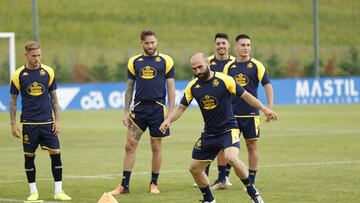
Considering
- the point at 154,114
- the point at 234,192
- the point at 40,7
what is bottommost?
the point at 234,192

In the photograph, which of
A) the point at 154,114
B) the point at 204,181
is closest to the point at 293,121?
the point at 154,114

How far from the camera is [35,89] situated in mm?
14648

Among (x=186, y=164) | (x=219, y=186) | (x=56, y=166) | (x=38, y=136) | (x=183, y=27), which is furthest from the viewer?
(x=183, y=27)

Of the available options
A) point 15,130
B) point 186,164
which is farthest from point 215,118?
point 186,164

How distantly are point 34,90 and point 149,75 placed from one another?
1954mm

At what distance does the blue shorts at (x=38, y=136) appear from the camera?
14719 mm

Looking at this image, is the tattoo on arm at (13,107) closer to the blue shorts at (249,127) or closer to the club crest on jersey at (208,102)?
the club crest on jersey at (208,102)

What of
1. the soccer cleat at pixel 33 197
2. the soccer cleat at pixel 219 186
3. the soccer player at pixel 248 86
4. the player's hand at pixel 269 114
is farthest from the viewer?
the soccer cleat at pixel 219 186

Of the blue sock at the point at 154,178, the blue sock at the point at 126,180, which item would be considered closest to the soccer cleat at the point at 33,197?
the blue sock at the point at 126,180

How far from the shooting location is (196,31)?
85.7m

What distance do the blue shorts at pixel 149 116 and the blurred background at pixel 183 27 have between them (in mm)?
51659

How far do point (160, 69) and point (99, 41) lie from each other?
66220 millimetres

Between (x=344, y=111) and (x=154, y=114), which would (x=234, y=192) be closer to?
(x=154, y=114)

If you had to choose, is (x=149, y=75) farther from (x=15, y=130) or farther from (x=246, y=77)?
(x=15, y=130)
